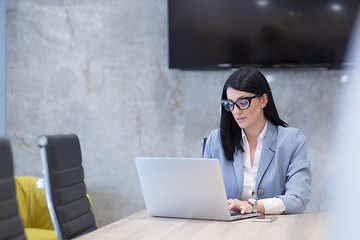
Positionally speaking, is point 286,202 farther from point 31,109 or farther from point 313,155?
point 31,109

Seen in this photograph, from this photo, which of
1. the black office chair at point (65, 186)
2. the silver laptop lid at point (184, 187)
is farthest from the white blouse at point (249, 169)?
the black office chair at point (65, 186)

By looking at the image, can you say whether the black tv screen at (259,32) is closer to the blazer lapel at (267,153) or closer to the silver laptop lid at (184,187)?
the blazer lapel at (267,153)

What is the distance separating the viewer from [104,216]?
4.18 meters

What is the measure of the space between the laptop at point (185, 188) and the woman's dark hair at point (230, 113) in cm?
54

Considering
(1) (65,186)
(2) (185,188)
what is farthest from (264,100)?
(1) (65,186)

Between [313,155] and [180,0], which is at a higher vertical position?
[180,0]

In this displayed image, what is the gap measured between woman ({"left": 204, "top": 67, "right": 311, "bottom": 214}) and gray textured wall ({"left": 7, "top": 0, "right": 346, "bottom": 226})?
1.45 metres

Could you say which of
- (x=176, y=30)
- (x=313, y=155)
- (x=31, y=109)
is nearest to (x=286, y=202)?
(x=313, y=155)

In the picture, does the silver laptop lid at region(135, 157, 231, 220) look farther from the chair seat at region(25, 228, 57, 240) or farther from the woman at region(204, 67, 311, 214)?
the chair seat at region(25, 228, 57, 240)

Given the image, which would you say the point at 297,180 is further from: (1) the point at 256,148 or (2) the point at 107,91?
(2) the point at 107,91

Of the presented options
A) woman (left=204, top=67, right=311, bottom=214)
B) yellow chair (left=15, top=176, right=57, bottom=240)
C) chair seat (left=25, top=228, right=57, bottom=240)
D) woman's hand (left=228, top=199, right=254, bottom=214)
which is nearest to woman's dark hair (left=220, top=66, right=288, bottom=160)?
woman (left=204, top=67, right=311, bottom=214)

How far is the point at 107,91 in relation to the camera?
13.5 ft

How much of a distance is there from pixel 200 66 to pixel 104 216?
1.68m

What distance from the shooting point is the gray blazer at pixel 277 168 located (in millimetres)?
2205
